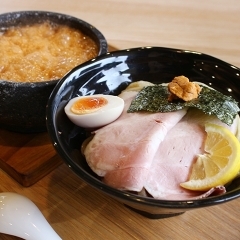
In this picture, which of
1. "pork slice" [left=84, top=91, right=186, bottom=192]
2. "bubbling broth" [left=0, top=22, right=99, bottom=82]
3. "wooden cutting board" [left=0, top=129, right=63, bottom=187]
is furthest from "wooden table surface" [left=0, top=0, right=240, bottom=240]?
"bubbling broth" [left=0, top=22, right=99, bottom=82]

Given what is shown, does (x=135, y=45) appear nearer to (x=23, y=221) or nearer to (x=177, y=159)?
(x=177, y=159)

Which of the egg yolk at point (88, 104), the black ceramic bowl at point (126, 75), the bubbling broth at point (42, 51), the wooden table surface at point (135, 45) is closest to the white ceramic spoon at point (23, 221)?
the wooden table surface at point (135, 45)

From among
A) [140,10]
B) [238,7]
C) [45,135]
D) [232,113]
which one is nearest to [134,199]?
[232,113]

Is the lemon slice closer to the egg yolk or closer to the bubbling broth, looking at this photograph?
the egg yolk

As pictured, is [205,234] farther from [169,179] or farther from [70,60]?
[70,60]

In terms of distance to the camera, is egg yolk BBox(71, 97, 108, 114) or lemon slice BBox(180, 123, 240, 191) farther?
egg yolk BBox(71, 97, 108, 114)

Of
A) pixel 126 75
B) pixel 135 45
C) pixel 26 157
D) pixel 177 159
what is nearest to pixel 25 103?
pixel 26 157
